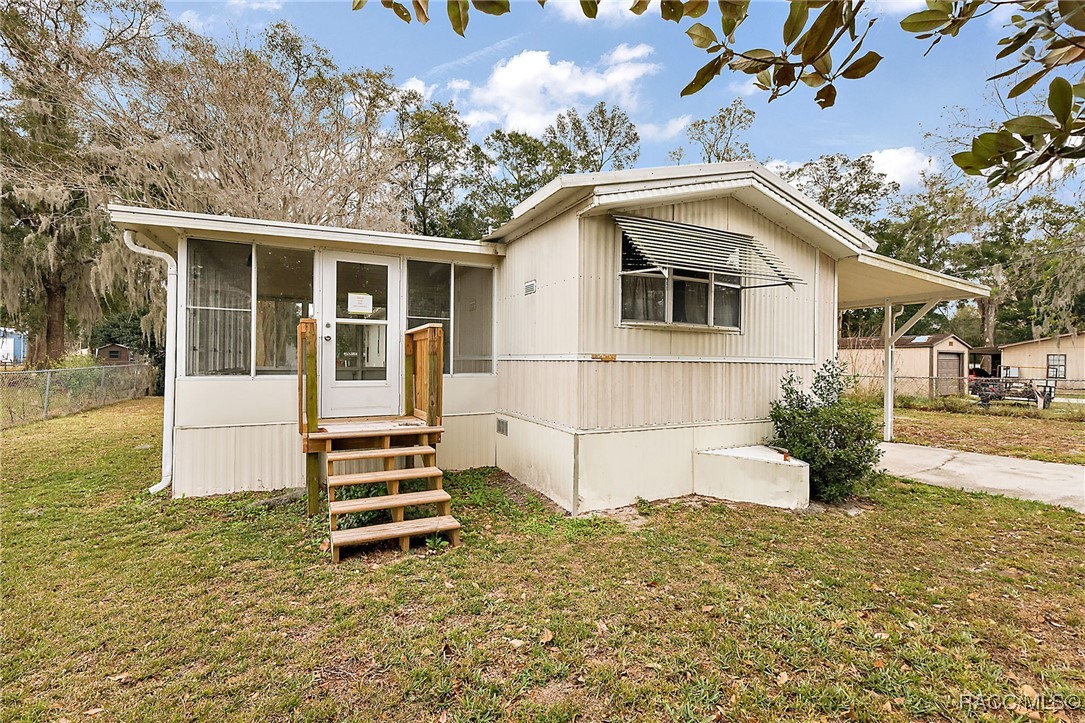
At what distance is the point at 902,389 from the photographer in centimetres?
1602

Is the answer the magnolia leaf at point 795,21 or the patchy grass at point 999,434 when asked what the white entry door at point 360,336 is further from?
the patchy grass at point 999,434

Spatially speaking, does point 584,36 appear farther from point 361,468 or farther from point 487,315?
point 361,468

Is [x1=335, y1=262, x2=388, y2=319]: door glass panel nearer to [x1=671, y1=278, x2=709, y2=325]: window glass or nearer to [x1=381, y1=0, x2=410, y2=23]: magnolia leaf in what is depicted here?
[x1=671, y1=278, x2=709, y2=325]: window glass

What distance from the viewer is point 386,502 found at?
380cm

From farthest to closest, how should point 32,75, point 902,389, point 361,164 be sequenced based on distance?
1. point 902,389
2. point 361,164
3. point 32,75

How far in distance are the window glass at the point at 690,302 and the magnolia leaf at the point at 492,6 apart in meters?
4.19

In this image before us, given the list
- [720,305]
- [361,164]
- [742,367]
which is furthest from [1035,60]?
[361,164]

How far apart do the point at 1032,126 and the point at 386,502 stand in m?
3.93

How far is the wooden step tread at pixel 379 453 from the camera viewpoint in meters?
4.02

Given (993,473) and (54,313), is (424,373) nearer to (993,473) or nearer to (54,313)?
(993,473)

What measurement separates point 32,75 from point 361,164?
6379 mm

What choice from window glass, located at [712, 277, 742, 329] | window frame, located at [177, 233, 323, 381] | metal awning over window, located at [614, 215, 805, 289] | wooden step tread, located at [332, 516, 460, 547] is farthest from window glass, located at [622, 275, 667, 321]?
window frame, located at [177, 233, 323, 381]

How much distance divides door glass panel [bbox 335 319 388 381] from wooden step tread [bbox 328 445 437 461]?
115 cm

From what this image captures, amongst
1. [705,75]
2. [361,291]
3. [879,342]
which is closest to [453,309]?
[361,291]
